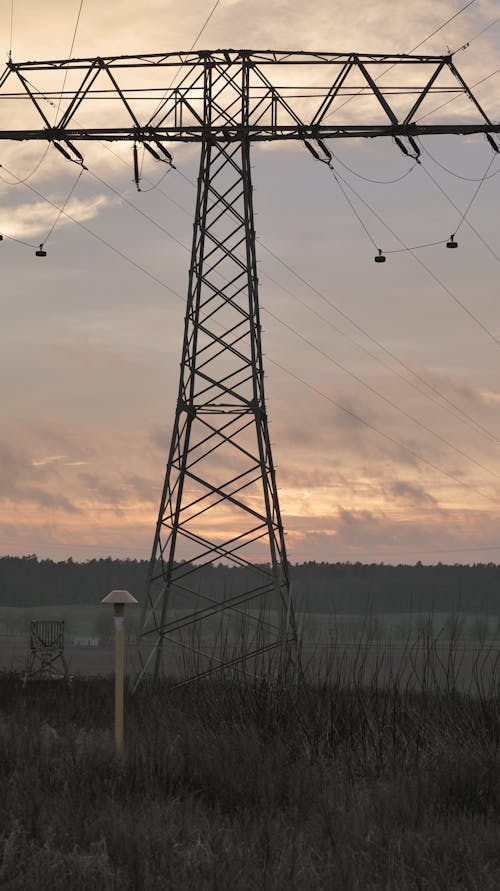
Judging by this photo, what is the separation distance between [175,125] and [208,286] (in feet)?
12.8

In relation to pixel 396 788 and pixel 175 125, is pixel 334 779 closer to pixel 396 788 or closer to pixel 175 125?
pixel 396 788

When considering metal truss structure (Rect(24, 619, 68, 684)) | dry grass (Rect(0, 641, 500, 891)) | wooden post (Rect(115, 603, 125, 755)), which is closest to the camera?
dry grass (Rect(0, 641, 500, 891))

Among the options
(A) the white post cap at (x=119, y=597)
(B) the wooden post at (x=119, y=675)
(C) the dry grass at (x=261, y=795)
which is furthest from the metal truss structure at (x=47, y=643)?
(B) the wooden post at (x=119, y=675)

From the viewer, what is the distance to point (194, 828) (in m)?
12.9

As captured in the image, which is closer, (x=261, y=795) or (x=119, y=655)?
(x=261, y=795)

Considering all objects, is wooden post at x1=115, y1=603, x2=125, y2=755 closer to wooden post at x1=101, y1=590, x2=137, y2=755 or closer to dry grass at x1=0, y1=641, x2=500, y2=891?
wooden post at x1=101, y1=590, x2=137, y2=755

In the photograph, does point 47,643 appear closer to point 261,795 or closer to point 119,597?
point 119,597

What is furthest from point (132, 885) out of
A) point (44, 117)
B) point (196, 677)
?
point (44, 117)

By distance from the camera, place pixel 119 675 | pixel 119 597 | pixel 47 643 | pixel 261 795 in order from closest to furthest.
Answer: pixel 261 795
pixel 119 675
pixel 119 597
pixel 47 643

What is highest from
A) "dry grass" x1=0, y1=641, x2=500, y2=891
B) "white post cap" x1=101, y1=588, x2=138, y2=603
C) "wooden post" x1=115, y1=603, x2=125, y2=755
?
"white post cap" x1=101, y1=588, x2=138, y2=603

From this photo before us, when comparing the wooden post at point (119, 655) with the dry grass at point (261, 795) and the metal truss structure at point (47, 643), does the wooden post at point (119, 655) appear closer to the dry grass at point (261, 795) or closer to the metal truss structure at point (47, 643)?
the dry grass at point (261, 795)

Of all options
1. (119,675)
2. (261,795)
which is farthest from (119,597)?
(261,795)

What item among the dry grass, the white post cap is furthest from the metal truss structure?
the white post cap

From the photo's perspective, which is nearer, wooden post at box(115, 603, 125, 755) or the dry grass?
the dry grass
